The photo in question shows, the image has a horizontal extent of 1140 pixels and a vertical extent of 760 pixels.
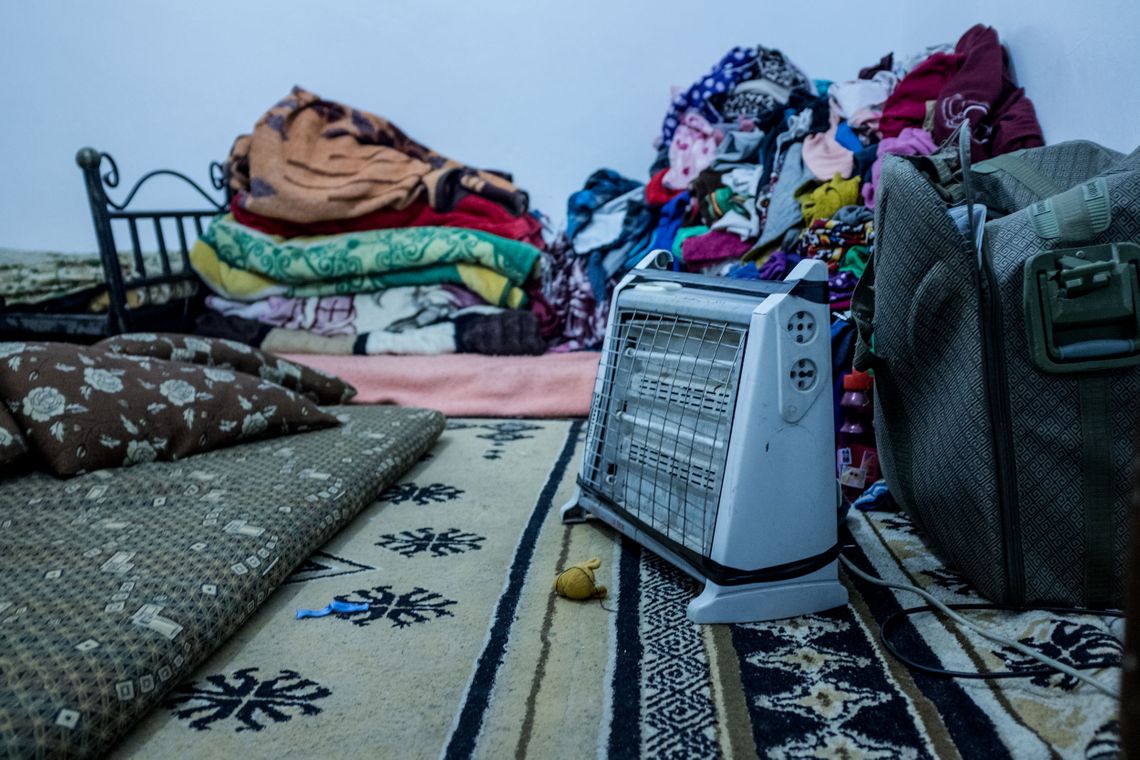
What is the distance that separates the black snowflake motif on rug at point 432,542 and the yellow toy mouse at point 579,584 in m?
0.22

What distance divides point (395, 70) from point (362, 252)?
2.78 ft

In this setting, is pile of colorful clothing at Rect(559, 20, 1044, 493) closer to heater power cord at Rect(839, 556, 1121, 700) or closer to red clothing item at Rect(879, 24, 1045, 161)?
red clothing item at Rect(879, 24, 1045, 161)

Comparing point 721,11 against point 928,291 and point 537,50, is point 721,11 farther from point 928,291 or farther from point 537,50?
point 928,291

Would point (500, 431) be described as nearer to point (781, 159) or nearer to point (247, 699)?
point (781, 159)

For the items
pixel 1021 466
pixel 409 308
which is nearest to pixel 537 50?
pixel 409 308

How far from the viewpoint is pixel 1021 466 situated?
89 centimetres

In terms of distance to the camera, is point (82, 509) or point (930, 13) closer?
point (82, 509)

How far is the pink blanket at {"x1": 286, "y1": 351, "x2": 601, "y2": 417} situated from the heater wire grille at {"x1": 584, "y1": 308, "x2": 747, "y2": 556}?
93 cm

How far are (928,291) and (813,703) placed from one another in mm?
499

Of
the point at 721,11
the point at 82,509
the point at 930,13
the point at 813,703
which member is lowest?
the point at 813,703

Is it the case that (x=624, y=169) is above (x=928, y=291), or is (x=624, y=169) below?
above

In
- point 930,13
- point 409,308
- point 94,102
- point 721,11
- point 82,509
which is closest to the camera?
point 82,509

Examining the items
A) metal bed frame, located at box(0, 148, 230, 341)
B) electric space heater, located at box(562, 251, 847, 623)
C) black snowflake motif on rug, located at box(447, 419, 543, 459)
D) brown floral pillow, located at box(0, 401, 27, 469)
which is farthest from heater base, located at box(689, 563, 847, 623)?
metal bed frame, located at box(0, 148, 230, 341)

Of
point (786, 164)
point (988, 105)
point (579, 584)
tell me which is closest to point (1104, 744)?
point (579, 584)
